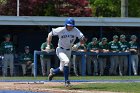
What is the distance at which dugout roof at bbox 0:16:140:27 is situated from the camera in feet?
72.0

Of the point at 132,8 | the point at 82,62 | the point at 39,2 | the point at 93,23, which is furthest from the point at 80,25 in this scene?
the point at 132,8

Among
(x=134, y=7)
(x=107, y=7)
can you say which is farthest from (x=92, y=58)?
(x=134, y=7)

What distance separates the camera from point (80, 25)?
2273cm

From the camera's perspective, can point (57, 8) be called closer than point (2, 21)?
No

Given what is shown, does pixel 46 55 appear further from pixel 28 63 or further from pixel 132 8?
pixel 132 8

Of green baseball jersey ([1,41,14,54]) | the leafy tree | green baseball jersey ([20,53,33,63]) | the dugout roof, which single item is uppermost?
the leafy tree

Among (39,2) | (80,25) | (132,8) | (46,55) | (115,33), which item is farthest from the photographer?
(132,8)

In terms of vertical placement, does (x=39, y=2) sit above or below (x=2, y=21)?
above

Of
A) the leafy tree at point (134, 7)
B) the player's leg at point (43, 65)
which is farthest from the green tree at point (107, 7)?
the player's leg at point (43, 65)

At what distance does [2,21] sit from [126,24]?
557 cm

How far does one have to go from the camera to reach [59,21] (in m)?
22.4

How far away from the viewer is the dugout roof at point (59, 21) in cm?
2195

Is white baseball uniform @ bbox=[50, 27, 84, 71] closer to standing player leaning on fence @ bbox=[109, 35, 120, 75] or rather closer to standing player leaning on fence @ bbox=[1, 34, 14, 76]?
standing player leaning on fence @ bbox=[1, 34, 14, 76]

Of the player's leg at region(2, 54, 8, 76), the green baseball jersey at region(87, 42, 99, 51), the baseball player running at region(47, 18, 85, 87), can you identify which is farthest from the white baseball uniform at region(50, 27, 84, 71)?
the green baseball jersey at region(87, 42, 99, 51)
